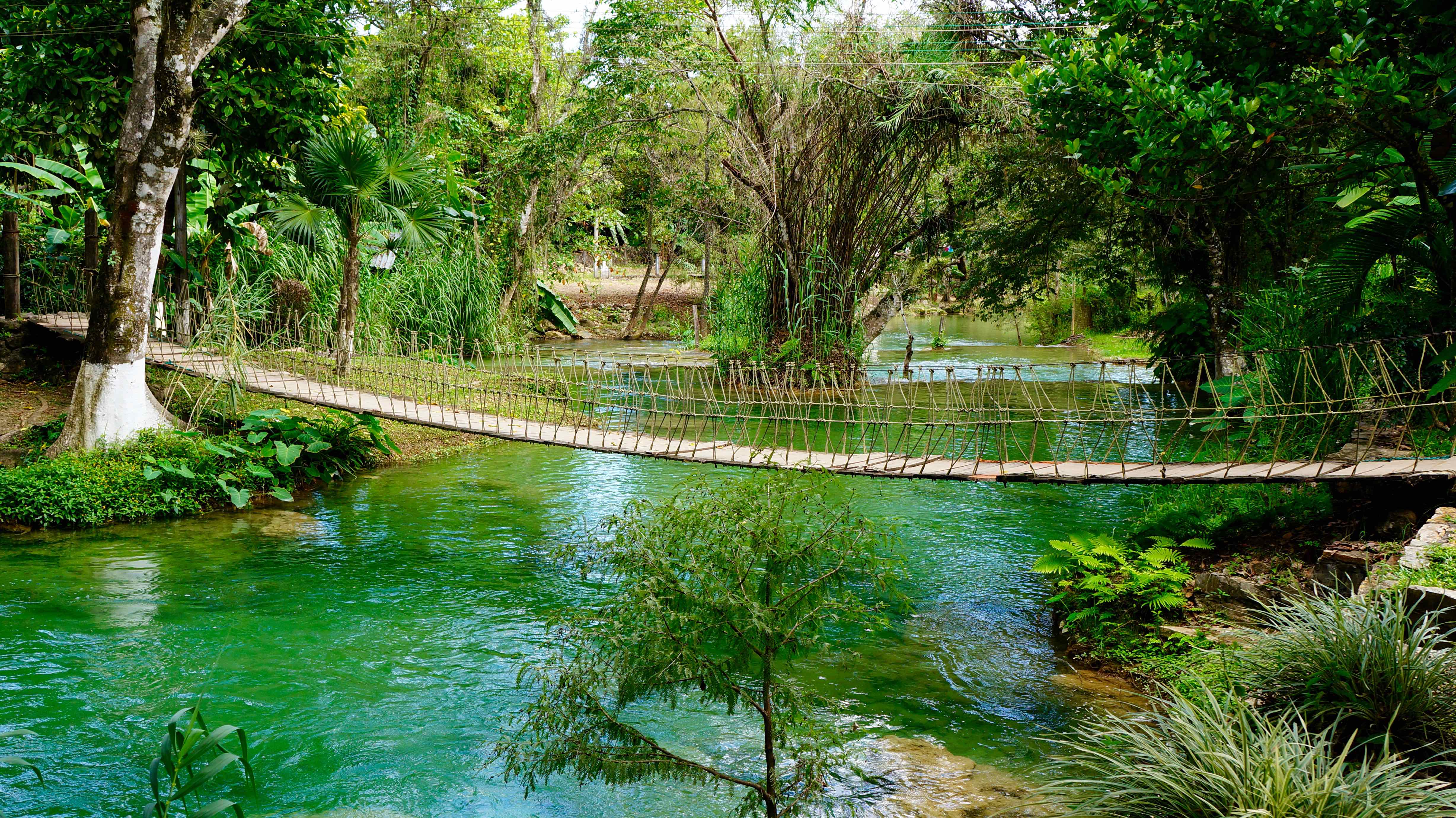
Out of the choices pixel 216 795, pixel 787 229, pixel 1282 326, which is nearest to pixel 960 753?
pixel 216 795

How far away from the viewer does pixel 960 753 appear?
3.91 meters

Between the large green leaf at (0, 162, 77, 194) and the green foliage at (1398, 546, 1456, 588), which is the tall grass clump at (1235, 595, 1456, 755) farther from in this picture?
the large green leaf at (0, 162, 77, 194)

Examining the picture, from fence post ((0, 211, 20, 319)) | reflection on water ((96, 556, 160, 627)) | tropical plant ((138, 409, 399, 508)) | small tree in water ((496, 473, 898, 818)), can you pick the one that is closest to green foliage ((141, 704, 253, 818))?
small tree in water ((496, 473, 898, 818))

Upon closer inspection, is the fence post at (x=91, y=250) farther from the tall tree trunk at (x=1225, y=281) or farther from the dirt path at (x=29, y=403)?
the tall tree trunk at (x=1225, y=281)

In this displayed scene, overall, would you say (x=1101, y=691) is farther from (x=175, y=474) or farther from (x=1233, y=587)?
(x=175, y=474)

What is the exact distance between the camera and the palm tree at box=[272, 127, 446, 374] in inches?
318

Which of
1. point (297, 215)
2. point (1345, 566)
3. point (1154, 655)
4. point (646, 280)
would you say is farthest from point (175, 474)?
point (646, 280)

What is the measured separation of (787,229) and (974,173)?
2.84 meters

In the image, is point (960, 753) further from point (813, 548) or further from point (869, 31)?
point (869, 31)

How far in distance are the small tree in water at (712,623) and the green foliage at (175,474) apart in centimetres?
511

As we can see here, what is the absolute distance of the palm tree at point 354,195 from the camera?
8.09m

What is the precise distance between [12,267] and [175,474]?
3939mm

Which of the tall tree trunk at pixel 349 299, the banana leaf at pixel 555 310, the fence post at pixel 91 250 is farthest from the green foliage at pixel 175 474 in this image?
the banana leaf at pixel 555 310

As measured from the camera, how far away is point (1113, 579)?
17.4 feet
